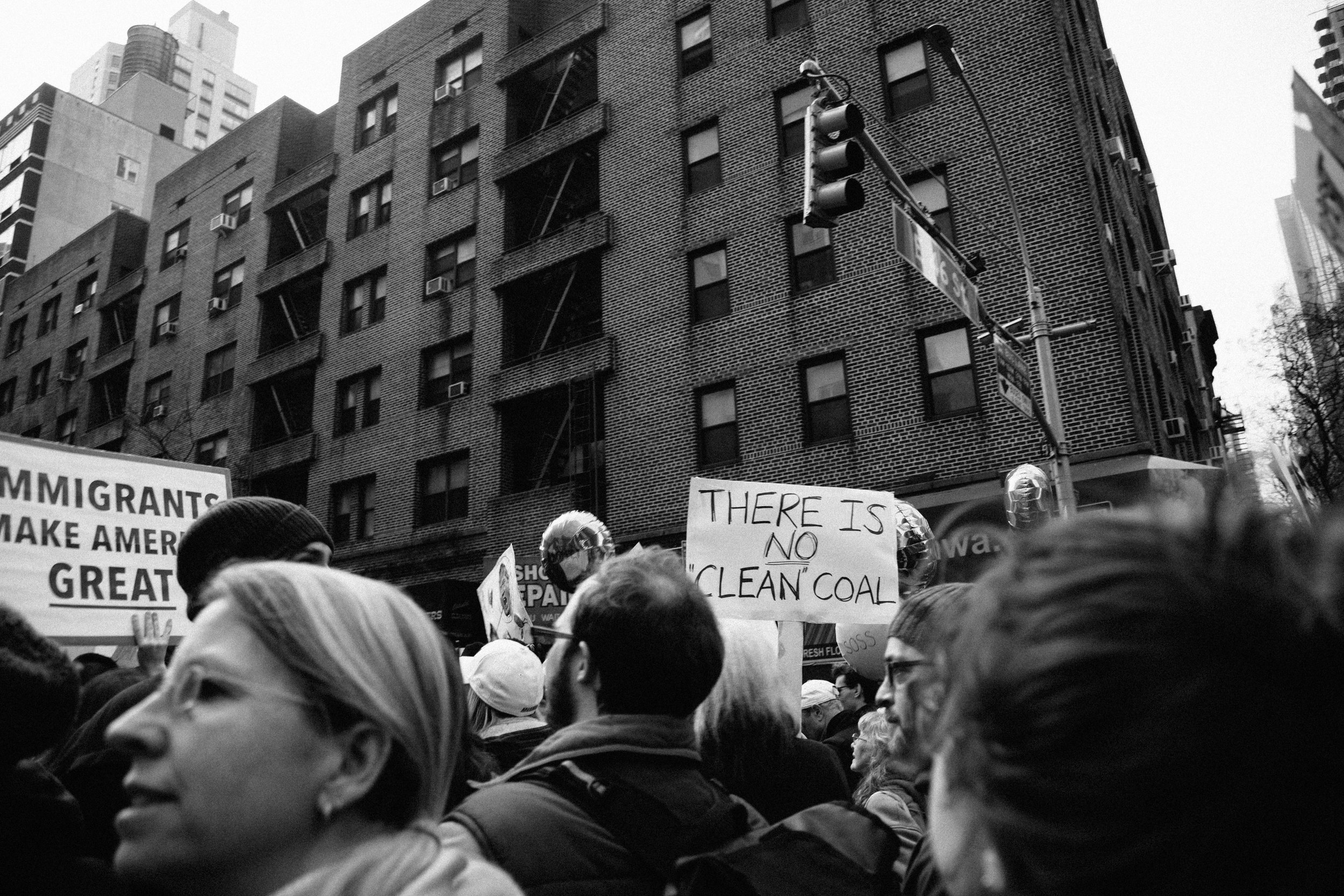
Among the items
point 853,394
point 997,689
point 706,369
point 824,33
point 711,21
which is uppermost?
point 711,21

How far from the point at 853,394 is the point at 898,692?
45.8 feet

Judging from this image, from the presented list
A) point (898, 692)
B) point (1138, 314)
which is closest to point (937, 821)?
point (898, 692)

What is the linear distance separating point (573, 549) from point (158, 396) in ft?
104

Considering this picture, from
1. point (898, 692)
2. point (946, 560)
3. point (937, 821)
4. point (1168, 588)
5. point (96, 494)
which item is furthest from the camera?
point (946, 560)

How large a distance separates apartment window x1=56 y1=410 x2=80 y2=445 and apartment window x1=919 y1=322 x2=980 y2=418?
1312 inches

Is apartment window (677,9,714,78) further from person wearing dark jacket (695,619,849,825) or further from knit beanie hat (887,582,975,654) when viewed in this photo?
knit beanie hat (887,582,975,654)

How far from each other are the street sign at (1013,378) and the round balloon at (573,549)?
530 cm

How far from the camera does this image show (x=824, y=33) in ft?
59.4

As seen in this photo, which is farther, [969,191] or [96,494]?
[969,191]

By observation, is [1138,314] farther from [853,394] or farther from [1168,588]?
[1168,588]

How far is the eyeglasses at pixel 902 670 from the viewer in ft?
8.41

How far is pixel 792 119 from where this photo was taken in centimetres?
1803

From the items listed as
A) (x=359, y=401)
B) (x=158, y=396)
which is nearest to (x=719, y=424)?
(x=359, y=401)

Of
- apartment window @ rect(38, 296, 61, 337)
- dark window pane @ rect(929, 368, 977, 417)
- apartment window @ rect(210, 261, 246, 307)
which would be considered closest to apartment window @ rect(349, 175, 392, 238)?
apartment window @ rect(210, 261, 246, 307)
